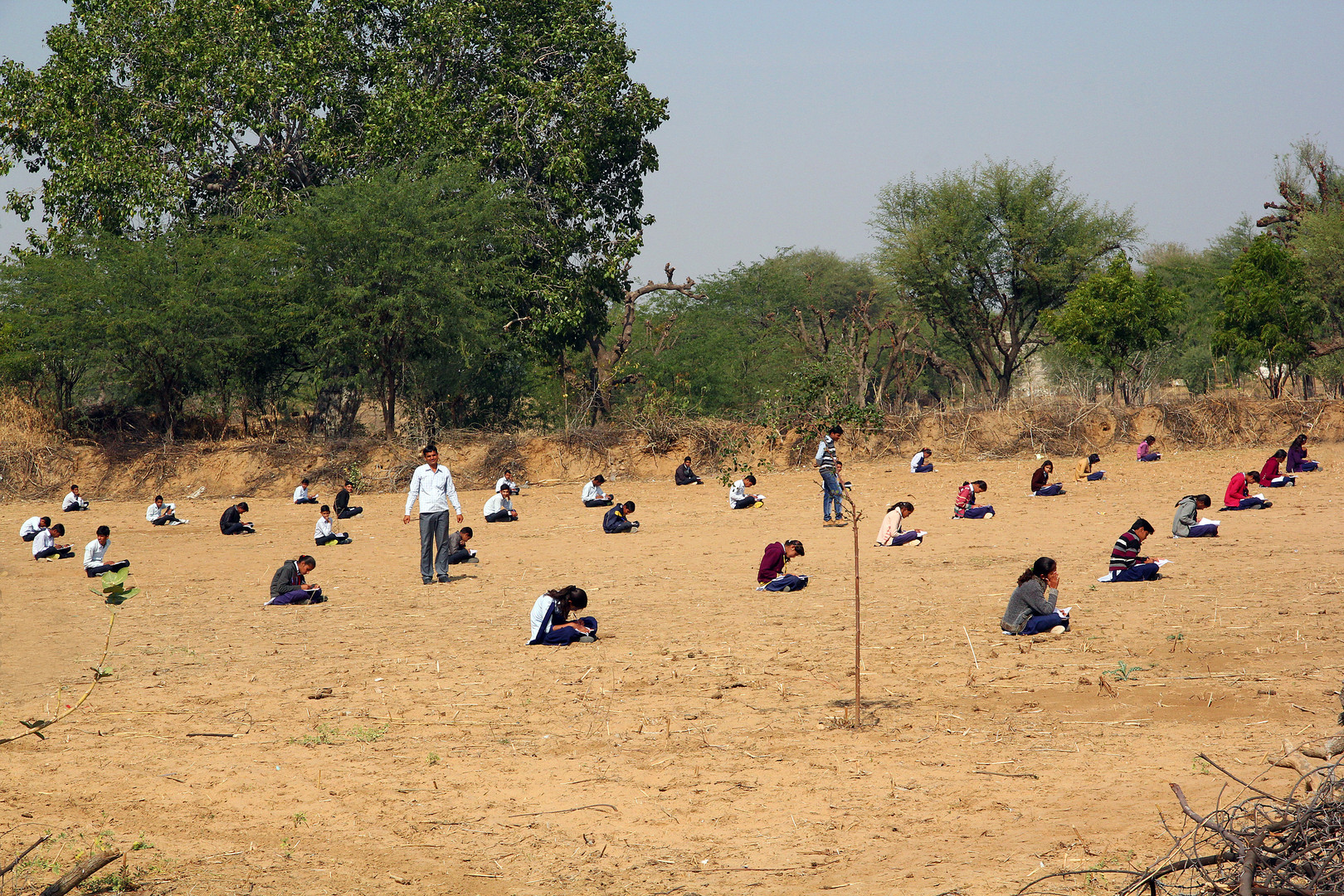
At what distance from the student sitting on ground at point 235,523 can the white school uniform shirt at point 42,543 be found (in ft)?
9.86

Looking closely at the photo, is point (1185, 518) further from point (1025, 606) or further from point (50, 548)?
point (50, 548)

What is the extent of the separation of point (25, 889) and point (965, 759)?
16.3ft

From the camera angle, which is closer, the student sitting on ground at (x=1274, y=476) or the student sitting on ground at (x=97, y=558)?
the student sitting on ground at (x=97, y=558)

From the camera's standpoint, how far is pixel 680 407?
27.5 meters

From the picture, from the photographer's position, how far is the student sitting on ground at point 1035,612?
33.2 ft

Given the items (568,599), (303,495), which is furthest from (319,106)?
(568,599)

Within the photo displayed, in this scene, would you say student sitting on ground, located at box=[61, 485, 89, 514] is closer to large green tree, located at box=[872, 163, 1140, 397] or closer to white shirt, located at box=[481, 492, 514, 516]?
white shirt, located at box=[481, 492, 514, 516]

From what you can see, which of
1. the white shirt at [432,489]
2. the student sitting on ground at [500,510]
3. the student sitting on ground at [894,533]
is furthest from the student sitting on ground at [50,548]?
the student sitting on ground at [894,533]

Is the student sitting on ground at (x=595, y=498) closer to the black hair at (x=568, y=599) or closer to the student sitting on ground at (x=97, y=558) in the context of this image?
the student sitting on ground at (x=97, y=558)

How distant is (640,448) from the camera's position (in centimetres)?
2656

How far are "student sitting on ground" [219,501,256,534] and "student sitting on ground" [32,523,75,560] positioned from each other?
2.89 m

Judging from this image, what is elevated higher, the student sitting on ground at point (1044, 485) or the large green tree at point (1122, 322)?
the large green tree at point (1122, 322)

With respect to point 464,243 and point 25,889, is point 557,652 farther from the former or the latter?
point 464,243

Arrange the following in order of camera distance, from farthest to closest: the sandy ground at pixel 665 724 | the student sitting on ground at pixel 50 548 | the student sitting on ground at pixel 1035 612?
the student sitting on ground at pixel 50 548 → the student sitting on ground at pixel 1035 612 → the sandy ground at pixel 665 724
